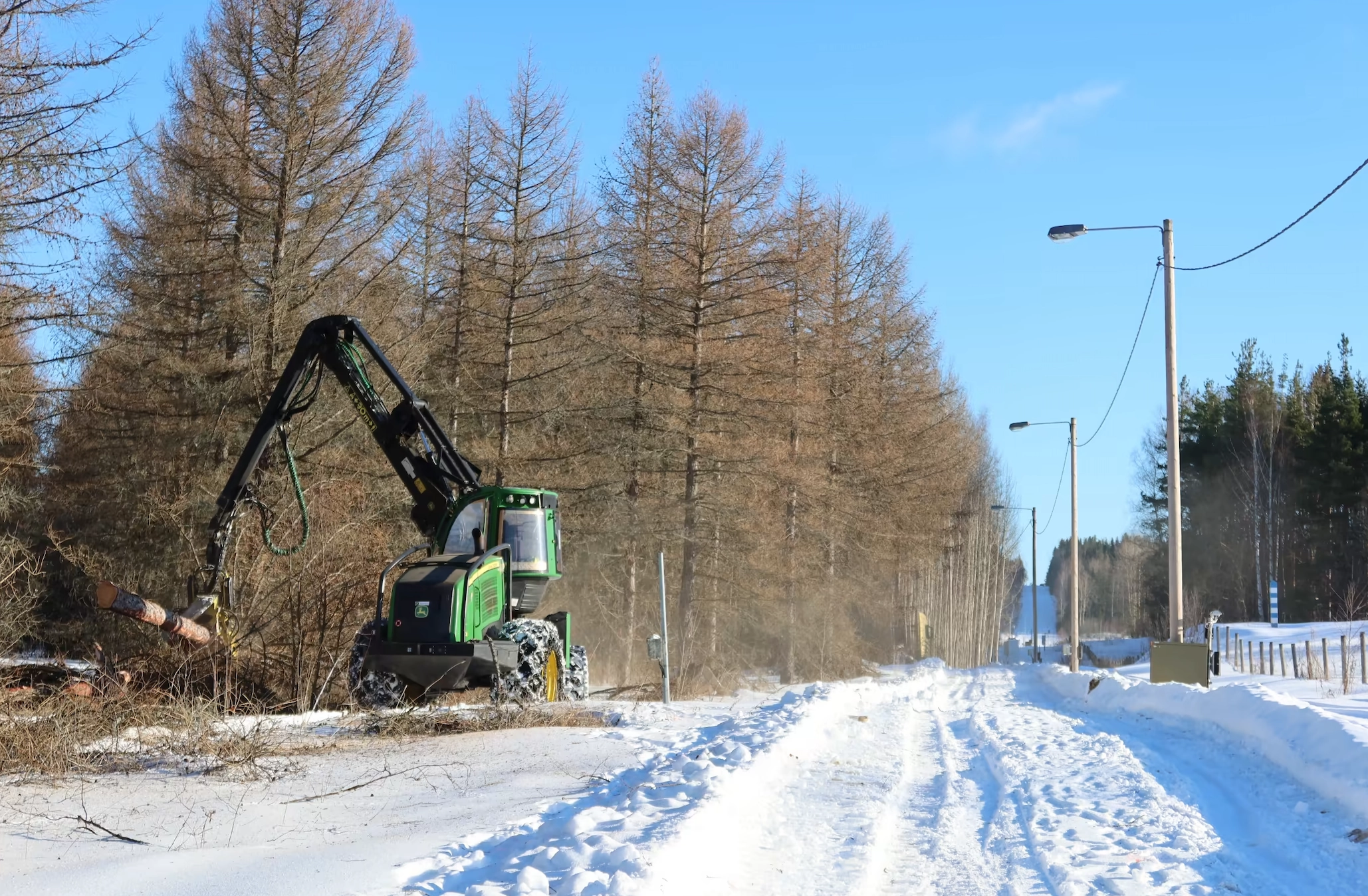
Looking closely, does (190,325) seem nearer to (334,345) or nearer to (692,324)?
(334,345)

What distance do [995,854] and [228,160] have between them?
18234 mm

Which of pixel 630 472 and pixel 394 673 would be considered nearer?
pixel 394 673

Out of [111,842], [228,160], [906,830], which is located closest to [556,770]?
[906,830]

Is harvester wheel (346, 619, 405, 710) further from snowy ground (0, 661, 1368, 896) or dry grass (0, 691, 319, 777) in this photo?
dry grass (0, 691, 319, 777)

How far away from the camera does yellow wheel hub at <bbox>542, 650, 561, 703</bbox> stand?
1616 cm

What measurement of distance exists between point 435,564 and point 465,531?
1278 mm

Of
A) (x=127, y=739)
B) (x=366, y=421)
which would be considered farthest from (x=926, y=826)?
(x=366, y=421)

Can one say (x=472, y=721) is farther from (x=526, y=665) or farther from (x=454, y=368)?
(x=454, y=368)

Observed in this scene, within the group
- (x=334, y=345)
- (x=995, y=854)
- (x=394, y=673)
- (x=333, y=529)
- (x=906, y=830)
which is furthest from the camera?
(x=333, y=529)

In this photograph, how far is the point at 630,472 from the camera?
95.2ft

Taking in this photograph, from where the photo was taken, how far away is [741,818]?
25.1 feet

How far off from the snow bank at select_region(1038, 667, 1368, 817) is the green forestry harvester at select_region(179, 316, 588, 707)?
8144 mm

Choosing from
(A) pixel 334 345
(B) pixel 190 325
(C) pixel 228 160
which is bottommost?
(A) pixel 334 345

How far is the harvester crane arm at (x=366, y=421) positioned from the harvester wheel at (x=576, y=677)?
120 inches
